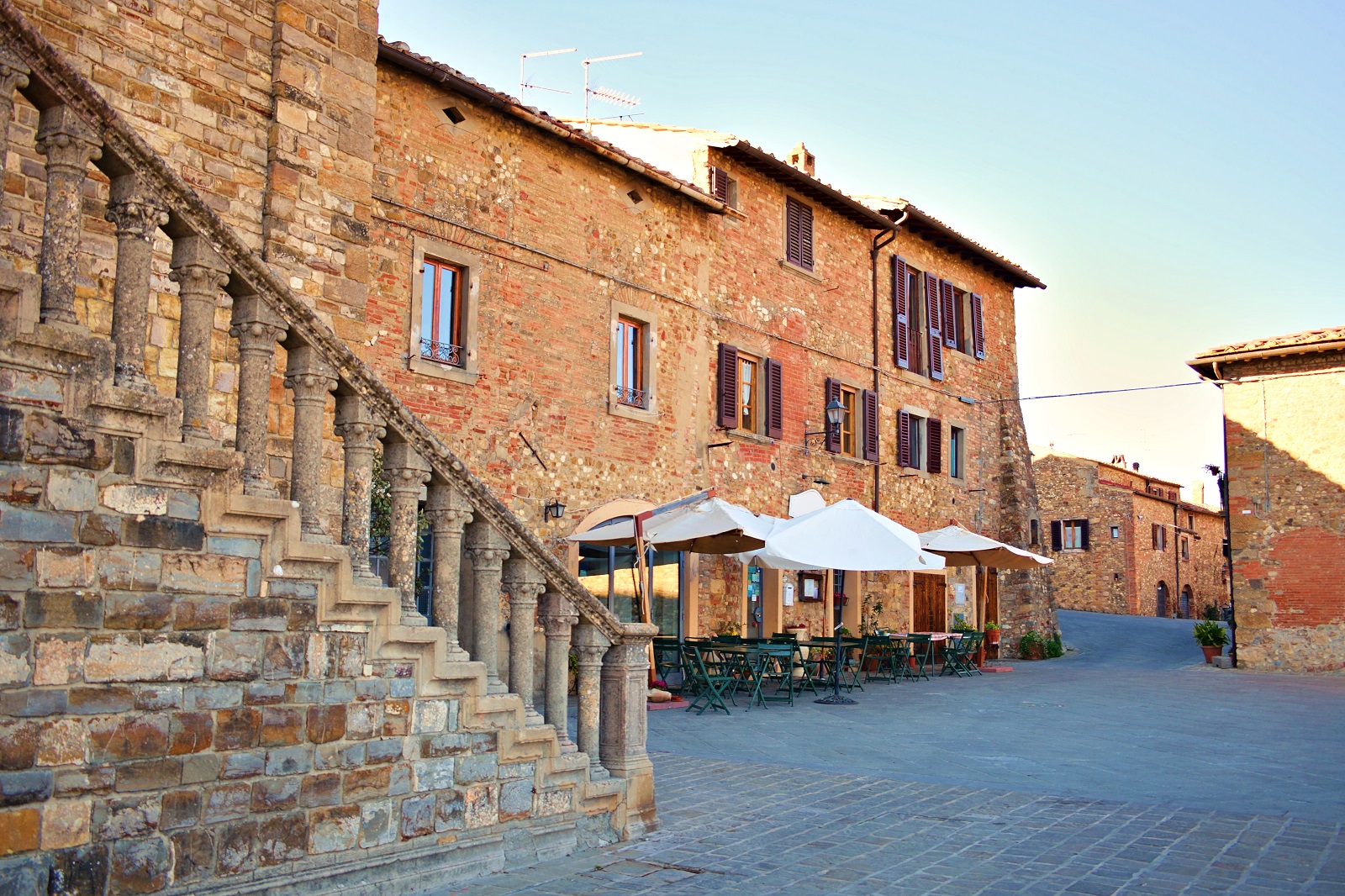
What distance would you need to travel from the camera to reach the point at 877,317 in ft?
68.7

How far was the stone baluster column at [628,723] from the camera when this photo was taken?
6.05 metres

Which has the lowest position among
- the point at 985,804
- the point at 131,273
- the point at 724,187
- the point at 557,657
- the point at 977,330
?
the point at 985,804

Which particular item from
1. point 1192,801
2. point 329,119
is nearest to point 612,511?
point 329,119

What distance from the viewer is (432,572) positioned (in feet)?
17.2

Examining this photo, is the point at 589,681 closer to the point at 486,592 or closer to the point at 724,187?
the point at 486,592

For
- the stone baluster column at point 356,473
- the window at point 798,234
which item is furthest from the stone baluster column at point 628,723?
the window at point 798,234

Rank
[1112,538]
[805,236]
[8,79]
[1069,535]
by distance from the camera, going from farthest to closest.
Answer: [1069,535], [1112,538], [805,236], [8,79]

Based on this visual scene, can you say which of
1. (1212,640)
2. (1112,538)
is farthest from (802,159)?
(1112,538)

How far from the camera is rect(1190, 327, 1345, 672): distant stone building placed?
20578 mm

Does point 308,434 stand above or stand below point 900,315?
below

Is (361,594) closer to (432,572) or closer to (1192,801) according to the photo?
(432,572)

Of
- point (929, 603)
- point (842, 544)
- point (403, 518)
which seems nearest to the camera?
point (403, 518)

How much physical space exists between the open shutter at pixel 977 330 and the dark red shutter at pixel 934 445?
2.54 meters

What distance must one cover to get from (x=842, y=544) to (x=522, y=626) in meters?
7.84
